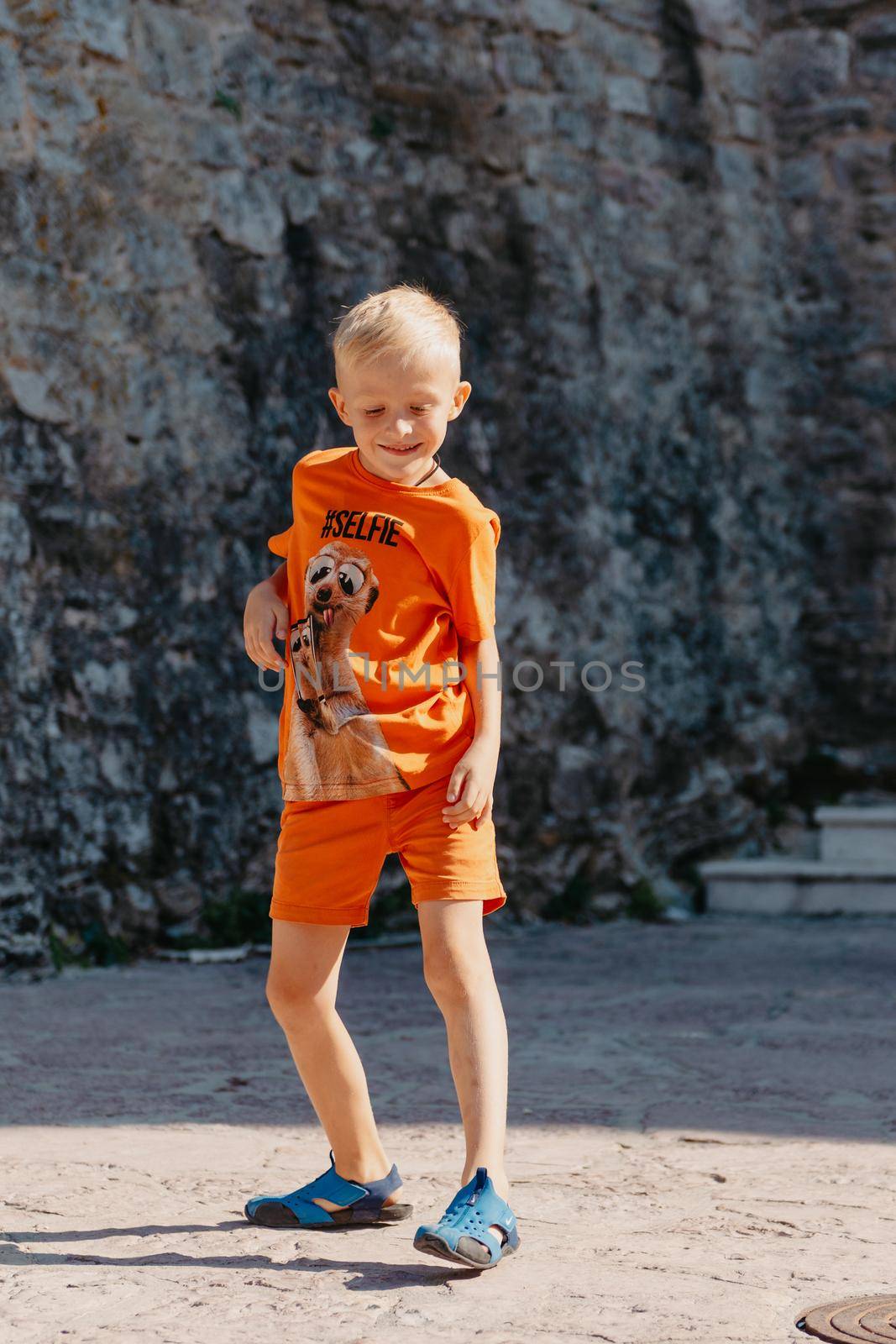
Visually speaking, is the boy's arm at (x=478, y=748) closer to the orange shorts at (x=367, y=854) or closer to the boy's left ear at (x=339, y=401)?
the orange shorts at (x=367, y=854)

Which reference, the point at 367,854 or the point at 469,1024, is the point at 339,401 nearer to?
the point at 367,854

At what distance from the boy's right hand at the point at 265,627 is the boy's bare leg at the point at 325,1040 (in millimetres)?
375

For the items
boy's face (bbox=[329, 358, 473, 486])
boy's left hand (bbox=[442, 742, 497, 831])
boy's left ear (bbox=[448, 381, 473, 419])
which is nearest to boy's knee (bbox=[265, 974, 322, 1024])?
boy's left hand (bbox=[442, 742, 497, 831])

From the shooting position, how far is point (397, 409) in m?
2.00

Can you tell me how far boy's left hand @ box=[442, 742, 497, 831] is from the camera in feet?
6.48

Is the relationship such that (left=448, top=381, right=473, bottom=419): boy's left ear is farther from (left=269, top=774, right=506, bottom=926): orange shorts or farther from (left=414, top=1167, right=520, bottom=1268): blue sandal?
(left=414, top=1167, right=520, bottom=1268): blue sandal

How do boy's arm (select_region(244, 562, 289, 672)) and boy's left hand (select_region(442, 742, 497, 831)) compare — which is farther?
boy's arm (select_region(244, 562, 289, 672))

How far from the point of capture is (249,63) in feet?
15.1

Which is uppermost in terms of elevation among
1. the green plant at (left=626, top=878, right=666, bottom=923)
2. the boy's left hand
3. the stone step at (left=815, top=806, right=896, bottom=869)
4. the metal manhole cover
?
the boy's left hand

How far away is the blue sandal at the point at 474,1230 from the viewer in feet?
5.93

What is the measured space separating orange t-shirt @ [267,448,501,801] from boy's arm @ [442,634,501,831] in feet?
0.05

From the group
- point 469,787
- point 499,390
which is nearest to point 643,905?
point 499,390

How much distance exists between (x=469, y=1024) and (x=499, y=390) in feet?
11.3

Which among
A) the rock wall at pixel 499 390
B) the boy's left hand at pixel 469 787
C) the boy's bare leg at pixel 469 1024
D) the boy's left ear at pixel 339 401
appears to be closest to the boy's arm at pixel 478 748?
the boy's left hand at pixel 469 787
